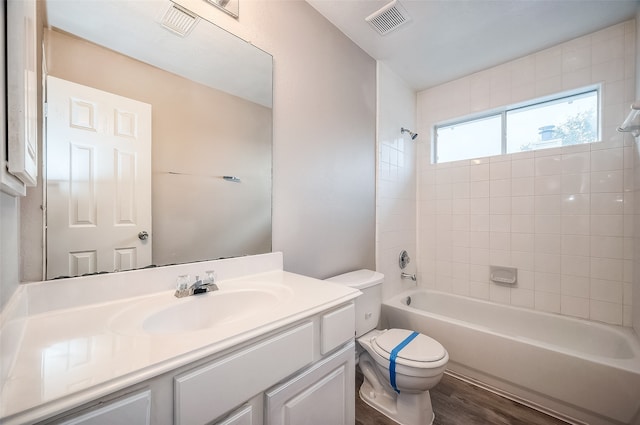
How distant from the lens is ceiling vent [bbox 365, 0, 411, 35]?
1.55 m

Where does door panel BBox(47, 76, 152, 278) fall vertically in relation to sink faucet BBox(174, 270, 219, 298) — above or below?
above

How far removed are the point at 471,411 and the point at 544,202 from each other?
166 cm

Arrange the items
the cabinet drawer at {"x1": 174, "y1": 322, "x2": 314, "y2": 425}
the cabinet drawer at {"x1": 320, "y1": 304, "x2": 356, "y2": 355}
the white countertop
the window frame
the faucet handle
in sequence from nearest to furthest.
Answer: the white countertop, the cabinet drawer at {"x1": 174, "y1": 322, "x2": 314, "y2": 425}, the cabinet drawer at {"x1": 320, "y1": 304, "x2": 356, "y2": 355}, the faucet handle, the window frame

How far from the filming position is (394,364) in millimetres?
1341

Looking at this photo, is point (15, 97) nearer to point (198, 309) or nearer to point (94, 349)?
point (94, 349)

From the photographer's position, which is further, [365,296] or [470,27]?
[470,27]

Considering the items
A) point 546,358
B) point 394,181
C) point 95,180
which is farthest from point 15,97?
point 546,358

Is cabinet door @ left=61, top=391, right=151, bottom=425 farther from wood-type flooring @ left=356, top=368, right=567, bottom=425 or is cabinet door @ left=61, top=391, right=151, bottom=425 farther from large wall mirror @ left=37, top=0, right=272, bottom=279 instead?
wood-type flooring @ left=356, top=368, right=567, bottom=425

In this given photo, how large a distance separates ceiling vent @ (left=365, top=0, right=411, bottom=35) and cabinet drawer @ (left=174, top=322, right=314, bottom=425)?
6.14 ft

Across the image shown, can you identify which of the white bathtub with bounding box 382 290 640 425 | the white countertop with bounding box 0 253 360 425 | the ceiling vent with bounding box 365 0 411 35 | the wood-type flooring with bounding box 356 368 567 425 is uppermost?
the ceiling vent with bounding box 365 0 411 35

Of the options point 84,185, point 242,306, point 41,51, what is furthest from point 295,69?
point 242,306

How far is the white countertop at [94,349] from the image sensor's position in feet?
1.32

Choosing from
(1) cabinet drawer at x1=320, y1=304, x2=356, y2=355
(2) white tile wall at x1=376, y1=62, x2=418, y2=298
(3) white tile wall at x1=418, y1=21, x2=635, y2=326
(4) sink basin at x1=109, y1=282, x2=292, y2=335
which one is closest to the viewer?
(4) sink basin at x1=109, y1=282, x2=292, y2=335

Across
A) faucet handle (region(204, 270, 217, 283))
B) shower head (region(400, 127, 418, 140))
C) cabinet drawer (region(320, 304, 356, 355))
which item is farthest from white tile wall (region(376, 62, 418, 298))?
faucet handle (region(204, 270, 217, 283))
